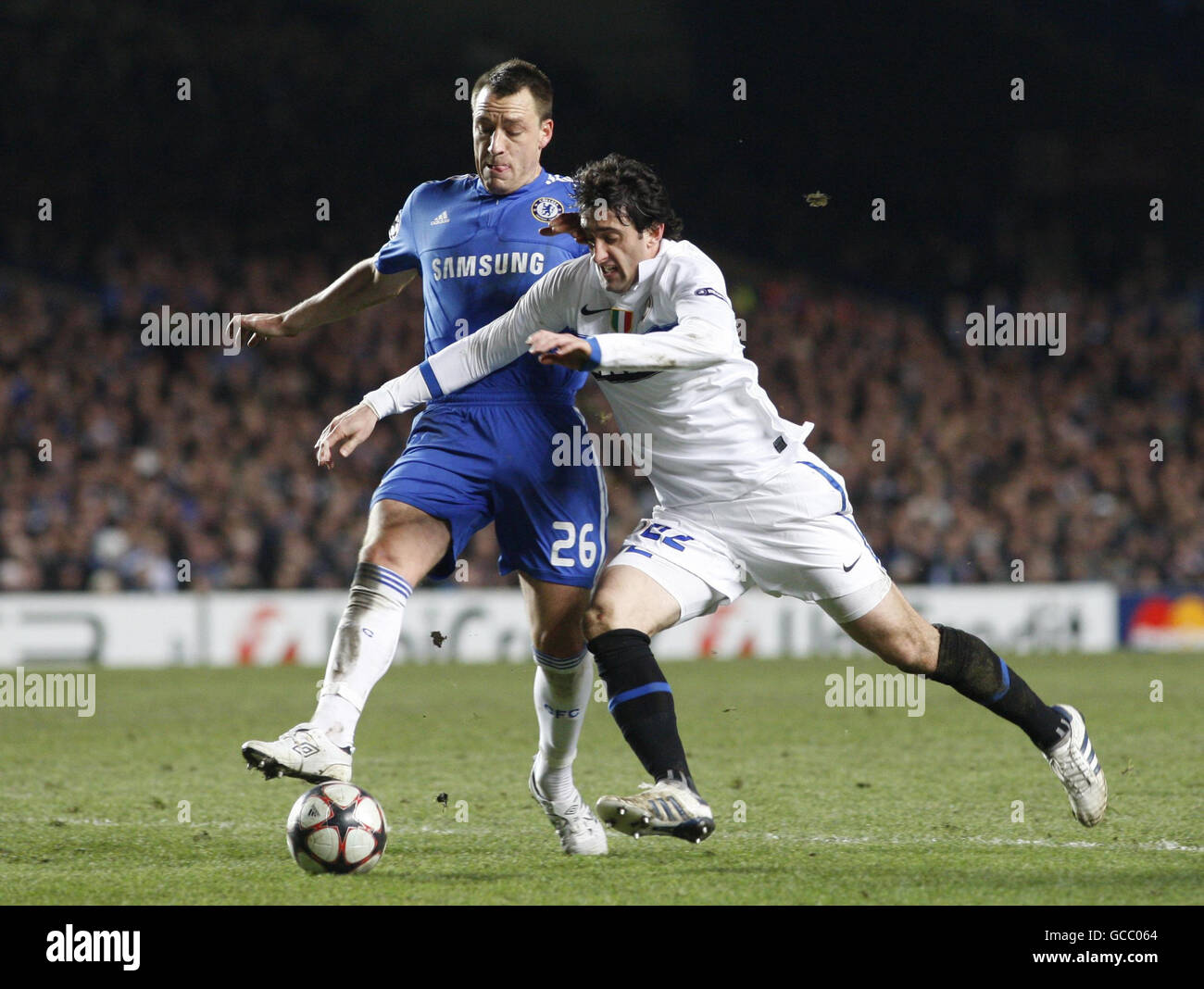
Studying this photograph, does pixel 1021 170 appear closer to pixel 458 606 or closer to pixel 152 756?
pixel 458 606

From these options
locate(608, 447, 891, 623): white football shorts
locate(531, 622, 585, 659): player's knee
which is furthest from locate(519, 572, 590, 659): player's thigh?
locate(608, 447, 891, 623): white football shorts

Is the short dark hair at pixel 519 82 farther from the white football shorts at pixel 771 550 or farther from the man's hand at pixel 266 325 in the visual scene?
the white football shorts at pixel 771 550

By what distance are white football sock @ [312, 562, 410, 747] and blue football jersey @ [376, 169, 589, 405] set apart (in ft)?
2.55

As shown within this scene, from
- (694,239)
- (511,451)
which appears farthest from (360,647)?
(694,239)

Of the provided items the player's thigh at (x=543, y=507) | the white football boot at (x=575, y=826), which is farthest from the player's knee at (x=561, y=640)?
the white football boot at (x=575, y=826)

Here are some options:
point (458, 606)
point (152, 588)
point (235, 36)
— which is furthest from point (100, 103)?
point (458, 606)

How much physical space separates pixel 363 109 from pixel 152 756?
1688 centimetres

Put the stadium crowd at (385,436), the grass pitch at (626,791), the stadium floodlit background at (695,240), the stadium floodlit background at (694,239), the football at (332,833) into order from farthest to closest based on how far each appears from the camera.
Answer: the stadium floodlit background at (694,239)
the stadium floodlit background at (695,240)
the stadium crowd at (385,436)
the football at (332,833)
the grass pitch at (626,791)

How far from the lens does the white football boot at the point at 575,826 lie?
5211 mm

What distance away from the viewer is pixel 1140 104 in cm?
2641

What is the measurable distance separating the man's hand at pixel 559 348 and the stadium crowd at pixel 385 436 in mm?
12588

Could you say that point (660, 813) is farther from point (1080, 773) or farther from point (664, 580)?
point (1080, 773)

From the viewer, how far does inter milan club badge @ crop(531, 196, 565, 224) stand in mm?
5422

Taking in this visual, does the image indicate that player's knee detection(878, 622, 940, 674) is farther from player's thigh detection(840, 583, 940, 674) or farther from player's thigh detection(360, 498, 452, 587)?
player's thigh detection(360, 498, 452, 587)
